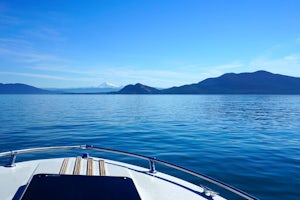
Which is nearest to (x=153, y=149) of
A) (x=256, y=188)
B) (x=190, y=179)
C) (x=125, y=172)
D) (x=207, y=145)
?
(x=207, y=145)

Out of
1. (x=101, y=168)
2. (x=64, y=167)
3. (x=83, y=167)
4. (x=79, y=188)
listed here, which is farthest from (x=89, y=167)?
(x=79, y=188)

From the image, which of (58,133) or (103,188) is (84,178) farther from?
(58,133)

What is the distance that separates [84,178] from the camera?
418 cm

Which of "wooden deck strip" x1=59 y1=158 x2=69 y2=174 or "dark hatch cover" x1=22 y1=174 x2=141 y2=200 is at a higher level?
"dark hatch cover" x1=22 y1=174 x2=141 y2=200

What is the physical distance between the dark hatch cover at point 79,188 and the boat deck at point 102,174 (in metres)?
0.39

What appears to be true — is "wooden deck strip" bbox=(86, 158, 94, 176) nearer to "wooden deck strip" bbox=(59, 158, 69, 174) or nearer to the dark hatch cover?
"wooden deck strip" bbox=(59, 158, 69, 174)

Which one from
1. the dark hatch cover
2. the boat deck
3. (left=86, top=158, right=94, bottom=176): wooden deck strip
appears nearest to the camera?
the dark hatch cover

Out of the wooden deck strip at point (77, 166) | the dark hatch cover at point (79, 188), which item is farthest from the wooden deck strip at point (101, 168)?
the dark hatch cover at point (79, 188)

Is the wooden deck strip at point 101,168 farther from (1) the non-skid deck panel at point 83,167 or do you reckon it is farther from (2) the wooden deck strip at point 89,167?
(2) the wooden deck strip at point 89,167

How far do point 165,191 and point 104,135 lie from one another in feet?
45.7

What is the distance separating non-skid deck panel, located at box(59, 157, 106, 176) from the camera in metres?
5.15

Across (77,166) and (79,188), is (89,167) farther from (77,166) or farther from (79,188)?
(79,188)

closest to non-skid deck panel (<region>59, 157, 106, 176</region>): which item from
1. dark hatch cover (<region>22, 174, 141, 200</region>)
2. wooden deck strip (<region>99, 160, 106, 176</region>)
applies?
wooden deck strip (<region>99, 160, 106, 176</region>)

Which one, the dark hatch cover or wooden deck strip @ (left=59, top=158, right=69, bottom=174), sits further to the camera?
wooden deck strip @ (left=59, top=158, right=69, bottom=174)
